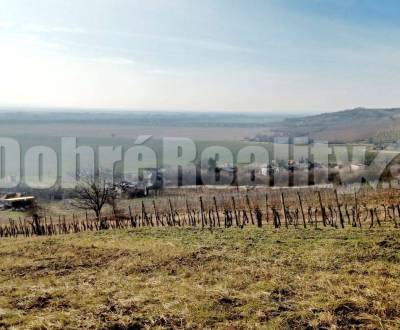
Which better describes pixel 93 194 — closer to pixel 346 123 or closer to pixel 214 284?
pixel 214 284

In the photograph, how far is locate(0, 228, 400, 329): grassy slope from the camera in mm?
5324

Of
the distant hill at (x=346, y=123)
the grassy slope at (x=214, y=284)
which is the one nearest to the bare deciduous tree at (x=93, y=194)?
the grassy slope at (x=214, y=284)

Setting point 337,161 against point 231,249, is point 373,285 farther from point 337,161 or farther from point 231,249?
point 337,161

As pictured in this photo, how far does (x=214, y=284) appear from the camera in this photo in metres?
6.98

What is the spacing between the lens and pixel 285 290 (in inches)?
248

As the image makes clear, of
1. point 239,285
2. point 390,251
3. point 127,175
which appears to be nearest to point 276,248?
point 390,251

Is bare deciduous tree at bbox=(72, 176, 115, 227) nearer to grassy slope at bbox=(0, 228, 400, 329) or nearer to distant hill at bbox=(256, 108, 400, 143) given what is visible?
grassy slope at bbox=(0, 228, 400, 329)

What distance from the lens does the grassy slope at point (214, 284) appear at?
532 cm

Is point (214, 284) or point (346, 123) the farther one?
point (346, 123)

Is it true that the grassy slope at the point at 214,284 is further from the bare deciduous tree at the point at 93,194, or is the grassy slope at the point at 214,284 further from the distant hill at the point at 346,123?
the distant hill at the point at 346,123

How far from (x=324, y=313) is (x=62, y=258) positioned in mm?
7164

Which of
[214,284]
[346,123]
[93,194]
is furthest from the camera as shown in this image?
[346,123]

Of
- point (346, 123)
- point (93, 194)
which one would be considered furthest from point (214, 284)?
point (346, 123)

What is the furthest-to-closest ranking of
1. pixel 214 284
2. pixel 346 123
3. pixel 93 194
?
pixel 346 123 < pixel 93 194 < pixel 214 284
